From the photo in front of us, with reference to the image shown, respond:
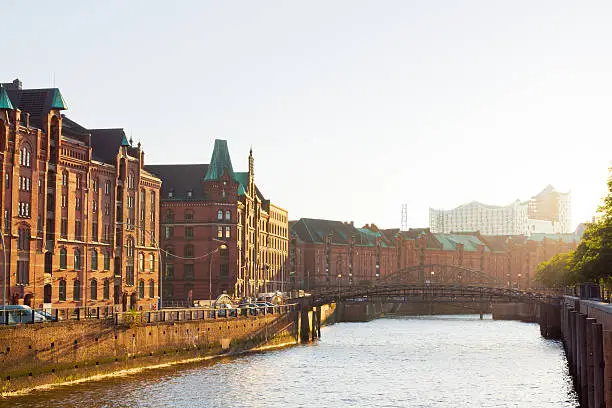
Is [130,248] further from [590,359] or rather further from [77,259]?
[590,359]

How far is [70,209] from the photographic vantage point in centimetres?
9756

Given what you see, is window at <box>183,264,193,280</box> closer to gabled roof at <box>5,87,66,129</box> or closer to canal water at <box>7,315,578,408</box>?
canal water at <box>7,315,578,408</box>

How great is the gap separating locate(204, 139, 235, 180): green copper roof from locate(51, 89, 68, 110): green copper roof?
51263 mm

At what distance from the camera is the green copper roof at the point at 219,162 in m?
145

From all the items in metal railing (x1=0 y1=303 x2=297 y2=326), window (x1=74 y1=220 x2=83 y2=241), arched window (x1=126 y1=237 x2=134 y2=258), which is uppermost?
window (x1=74 y1=220 x2=83 y2=241)

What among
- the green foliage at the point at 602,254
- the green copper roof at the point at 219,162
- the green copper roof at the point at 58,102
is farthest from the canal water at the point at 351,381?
the green copper roof at the point at 219,162

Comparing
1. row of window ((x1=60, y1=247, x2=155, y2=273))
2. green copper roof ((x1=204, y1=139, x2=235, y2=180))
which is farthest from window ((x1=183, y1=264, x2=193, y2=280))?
row of window ((x1=60, y1=247, x2=155, y2=273))

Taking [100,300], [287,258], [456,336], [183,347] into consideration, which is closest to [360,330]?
[456,336]

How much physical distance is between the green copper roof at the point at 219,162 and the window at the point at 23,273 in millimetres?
58272

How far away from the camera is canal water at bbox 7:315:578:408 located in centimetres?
6222

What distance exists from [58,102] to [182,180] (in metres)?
53.7

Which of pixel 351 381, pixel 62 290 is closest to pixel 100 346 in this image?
pixel 351 381

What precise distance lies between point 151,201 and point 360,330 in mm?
48048

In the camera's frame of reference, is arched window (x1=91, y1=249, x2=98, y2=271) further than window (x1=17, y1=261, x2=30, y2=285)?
Yes
